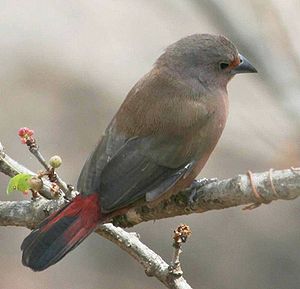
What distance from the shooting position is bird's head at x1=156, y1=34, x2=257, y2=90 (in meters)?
4.81

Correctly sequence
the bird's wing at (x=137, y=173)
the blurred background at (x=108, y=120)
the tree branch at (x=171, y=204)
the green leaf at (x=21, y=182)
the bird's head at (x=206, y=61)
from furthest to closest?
the blurred background at (x=108, y=120) < the bird's head at (x=206, y=61) < the bird's wing at (x=137, y=173) < the green leaf at (x=21, y=182) < the tree branch at (x=171, y=204)

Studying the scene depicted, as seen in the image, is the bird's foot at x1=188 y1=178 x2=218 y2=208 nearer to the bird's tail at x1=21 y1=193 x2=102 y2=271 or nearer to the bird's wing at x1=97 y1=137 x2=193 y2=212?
the bird's wing at x1=97 y1=137 x2=193 y2=212

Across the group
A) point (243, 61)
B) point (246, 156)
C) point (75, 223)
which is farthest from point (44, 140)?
point (75, 223)

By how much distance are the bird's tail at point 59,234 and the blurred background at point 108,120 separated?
2.67 metres

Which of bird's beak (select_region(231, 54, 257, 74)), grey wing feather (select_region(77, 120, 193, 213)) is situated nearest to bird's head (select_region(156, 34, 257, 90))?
bird's beak (select_region(231, 54, 257, 74))

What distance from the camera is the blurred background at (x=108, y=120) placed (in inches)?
306

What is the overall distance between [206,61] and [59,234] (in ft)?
4.07

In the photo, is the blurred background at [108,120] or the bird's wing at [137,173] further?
the blurred background at [108,120]

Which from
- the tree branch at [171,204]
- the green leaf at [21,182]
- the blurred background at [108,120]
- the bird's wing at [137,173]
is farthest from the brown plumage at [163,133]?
the blurred background at [108,120]

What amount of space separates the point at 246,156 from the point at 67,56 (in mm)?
2398

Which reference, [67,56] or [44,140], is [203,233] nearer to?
[44,140]

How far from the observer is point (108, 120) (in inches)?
333

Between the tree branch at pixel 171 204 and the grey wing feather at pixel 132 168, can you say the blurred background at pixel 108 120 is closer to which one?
the grey wing feather at pixel 132 168

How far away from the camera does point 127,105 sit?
183 inches
